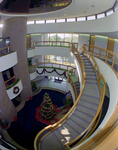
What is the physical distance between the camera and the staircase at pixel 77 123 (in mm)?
5973

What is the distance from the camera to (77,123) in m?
6.35

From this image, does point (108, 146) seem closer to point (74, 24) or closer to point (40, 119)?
point (40, 119)

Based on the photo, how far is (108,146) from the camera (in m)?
2.29

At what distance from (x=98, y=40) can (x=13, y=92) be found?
10.0 metres

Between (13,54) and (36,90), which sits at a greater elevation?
(13,54)

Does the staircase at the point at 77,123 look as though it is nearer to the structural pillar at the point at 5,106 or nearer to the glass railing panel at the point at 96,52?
the glass railing panel at the point at 96,52

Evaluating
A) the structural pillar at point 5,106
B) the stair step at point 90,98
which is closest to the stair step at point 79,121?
the stair step at point 90,98

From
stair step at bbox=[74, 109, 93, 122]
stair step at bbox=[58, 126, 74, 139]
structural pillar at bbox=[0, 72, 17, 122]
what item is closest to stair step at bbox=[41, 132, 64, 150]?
stair step at bbox=[58, 126, 74, 139]

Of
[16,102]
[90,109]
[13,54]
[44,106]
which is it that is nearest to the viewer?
[90,109]

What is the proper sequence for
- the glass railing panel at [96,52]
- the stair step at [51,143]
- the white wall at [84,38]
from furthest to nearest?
1. the white wall at [84,38]
2. the glass railing panel at [96,52]
3. the stair step at [51,143]

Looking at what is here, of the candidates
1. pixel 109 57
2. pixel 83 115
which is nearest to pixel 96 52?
pixel 109 57

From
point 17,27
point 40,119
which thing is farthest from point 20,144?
point 17,27

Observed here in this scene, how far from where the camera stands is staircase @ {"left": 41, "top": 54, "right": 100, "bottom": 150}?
5973mm

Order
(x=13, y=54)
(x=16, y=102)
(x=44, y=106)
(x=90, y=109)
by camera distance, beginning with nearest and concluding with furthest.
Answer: (x=90, y=109) → (x=13, y=54) → (x=44, y=106) → (x=16, y=102)
